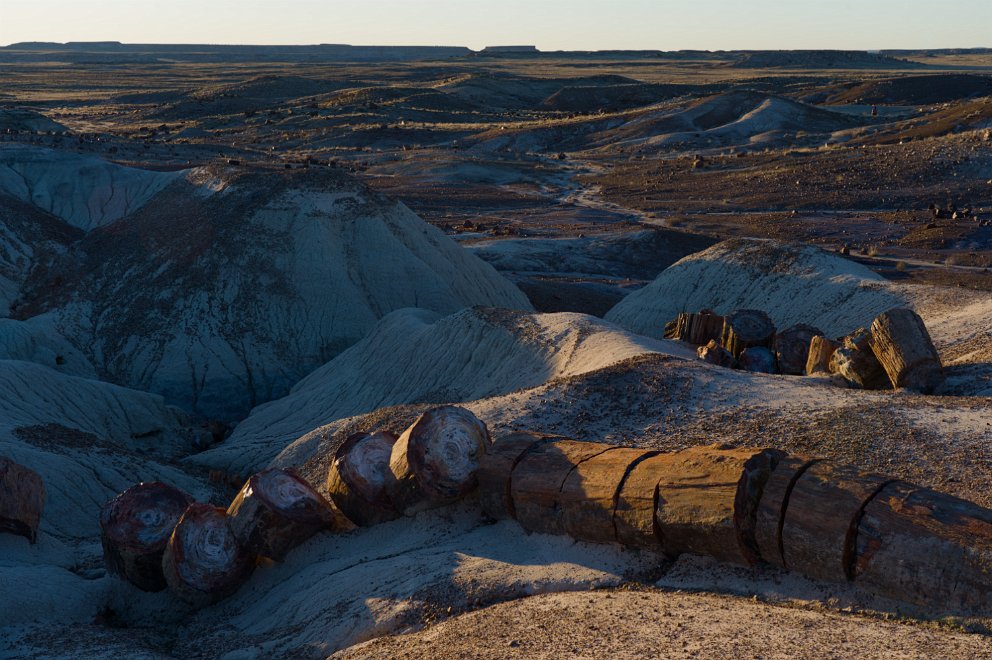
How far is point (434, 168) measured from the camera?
206 feet

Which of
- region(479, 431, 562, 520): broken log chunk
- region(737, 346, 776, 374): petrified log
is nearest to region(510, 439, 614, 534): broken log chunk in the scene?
region(479, 431, 562, 520): broken log chunk

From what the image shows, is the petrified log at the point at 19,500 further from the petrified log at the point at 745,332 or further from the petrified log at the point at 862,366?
the petrified log at the point at 745,332

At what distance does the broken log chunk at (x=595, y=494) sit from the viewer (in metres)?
9.77

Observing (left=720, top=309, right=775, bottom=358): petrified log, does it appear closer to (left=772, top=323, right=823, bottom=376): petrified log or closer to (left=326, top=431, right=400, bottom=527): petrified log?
(left=772, top=323, right=823, bottom=376): petrified log

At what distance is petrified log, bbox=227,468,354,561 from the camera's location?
1180 centimetres

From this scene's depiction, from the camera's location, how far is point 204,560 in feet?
38.5

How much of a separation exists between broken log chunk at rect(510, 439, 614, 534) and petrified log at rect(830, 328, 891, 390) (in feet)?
18.5

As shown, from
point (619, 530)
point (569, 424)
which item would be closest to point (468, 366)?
point (569, 424)

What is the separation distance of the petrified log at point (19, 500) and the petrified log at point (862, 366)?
444 inches

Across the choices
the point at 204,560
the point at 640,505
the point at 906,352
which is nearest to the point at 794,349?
the point at 906,352

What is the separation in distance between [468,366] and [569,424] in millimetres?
6726

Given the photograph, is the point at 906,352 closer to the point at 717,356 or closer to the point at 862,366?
the point at 862,366

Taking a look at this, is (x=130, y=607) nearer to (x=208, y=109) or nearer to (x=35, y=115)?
(x=35, y=115)

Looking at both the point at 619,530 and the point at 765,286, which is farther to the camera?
the point at 765,286
